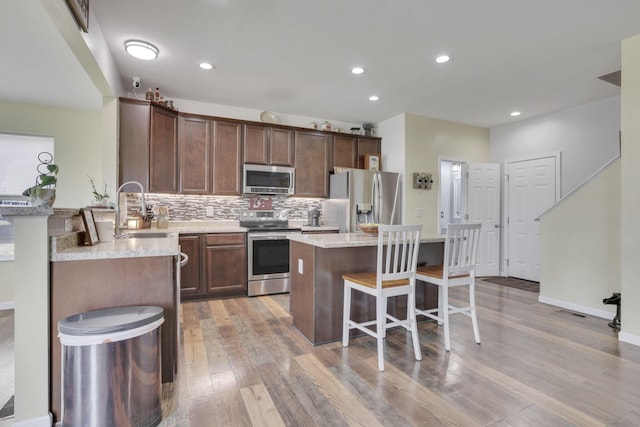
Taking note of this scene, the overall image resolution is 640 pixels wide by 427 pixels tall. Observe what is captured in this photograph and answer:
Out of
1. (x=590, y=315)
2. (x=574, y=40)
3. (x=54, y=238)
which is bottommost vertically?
(x=590, y=315)

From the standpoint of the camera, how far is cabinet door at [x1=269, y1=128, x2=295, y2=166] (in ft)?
15.2

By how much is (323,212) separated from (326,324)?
2.76m

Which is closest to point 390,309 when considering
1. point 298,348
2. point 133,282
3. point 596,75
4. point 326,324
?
point 326,324

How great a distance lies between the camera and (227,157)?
173 inches

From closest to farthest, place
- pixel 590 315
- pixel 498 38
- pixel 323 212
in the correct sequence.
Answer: pixel 498 38 < pixel 590 315 < pixel 323 212

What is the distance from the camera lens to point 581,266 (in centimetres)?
364

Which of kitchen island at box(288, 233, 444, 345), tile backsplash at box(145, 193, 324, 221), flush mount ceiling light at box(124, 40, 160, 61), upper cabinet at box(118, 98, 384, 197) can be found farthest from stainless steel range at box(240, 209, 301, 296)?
flush mount ceiling light at box(124, 40, 160, 61)

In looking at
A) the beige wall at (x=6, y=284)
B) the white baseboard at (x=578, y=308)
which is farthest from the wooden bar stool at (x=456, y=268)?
the beige wall at (x=6, y=284)

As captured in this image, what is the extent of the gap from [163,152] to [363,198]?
2735mm

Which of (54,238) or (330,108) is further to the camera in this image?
(330,108)

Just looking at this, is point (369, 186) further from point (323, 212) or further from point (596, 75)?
point (596, 75)

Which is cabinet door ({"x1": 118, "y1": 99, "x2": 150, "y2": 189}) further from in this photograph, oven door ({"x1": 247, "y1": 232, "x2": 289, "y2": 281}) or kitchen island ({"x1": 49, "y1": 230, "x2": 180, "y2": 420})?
kitchen island ({"x1": 49, "y1": 230, "x2": 180, "y2": 420})

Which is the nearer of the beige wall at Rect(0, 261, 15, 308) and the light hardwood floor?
the light hardwood floor

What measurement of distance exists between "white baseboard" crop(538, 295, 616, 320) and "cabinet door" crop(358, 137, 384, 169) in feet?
10.1
